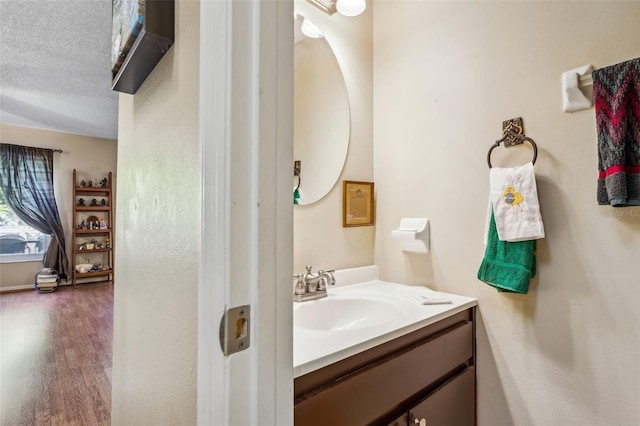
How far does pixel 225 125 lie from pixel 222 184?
3.3 inches

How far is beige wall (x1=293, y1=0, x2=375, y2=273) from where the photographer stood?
1510mm

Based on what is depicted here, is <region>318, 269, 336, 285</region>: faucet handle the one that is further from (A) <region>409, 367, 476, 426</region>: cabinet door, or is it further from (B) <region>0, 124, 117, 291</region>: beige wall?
(B) <region>0, 124, 117, 291</region>: beige wall

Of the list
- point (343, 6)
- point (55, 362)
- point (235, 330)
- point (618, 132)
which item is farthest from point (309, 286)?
point (55, 362)

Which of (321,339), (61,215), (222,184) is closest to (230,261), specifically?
(222,184)

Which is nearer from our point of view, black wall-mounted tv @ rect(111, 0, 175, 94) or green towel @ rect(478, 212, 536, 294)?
black wall-mounted tv @ rect(111, 0, 175, 94)

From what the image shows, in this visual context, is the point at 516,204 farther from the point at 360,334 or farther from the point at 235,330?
the point at 235,330

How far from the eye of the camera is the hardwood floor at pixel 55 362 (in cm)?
189

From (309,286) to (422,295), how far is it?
0.51 metres

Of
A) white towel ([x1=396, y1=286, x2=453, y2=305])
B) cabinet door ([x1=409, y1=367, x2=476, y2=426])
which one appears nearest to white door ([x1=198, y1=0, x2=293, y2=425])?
cabinet door ([x1=409, y1=367, x2=476, y2=426])

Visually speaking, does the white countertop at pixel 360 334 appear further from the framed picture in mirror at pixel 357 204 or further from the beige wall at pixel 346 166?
the framed picture in mirror at pixel 357 204

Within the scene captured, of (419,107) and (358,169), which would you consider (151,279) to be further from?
(419,107)

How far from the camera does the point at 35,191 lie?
4.82 m

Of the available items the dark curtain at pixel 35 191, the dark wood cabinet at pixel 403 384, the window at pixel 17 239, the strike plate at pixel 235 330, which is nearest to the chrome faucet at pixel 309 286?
the dark wood cabinet at pixel 403 384

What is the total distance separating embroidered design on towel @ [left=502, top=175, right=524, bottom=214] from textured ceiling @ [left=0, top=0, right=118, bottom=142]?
2.70 m
